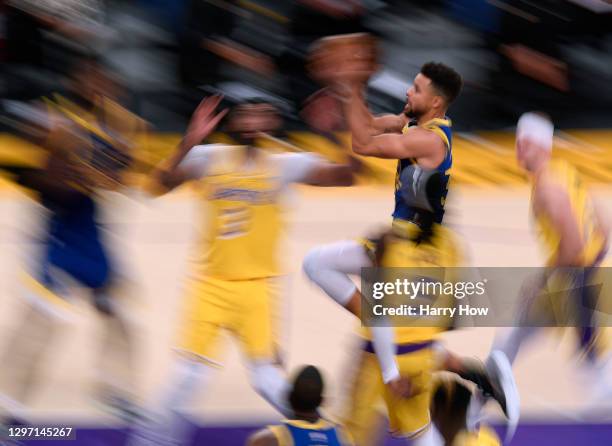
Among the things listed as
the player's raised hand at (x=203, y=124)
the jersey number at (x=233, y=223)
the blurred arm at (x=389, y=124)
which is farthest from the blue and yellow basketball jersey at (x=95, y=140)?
the blurred arm at (x=389, y=124)

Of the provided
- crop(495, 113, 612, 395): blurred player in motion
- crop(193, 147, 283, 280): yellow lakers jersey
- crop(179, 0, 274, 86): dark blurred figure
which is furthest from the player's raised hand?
crop(179, 0, 274, 86): dark blurred figure

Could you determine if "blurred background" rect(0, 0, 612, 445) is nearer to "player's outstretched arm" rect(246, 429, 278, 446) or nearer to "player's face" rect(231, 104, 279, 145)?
"player's face" rect(231, 104, 279, 145)

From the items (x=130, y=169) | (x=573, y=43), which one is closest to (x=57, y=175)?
(x=130, y=169)

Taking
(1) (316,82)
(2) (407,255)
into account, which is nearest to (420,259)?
(2) (407,255)

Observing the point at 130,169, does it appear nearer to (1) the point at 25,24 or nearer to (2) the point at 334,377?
(2) the point at 334,377

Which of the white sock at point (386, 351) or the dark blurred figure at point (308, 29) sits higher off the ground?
the dark blurred figure at point (308, 29)

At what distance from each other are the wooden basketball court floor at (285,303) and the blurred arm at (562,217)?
0.48 meters

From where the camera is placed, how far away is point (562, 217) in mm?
4738

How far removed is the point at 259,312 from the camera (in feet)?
A: 15.0

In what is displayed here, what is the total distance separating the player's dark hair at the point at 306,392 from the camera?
3.82 m

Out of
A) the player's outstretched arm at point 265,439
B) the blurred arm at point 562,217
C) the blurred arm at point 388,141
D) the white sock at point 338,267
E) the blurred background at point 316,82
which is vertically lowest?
the player's outstretched arm at point 265,439

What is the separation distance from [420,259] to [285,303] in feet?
2.39

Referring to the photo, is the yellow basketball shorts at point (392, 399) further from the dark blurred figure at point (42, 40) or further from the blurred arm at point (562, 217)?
the dark blurred figure at point (42, 40)

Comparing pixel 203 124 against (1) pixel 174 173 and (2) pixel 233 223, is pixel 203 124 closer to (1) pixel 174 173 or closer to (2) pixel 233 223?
(1) pixel 174 173
